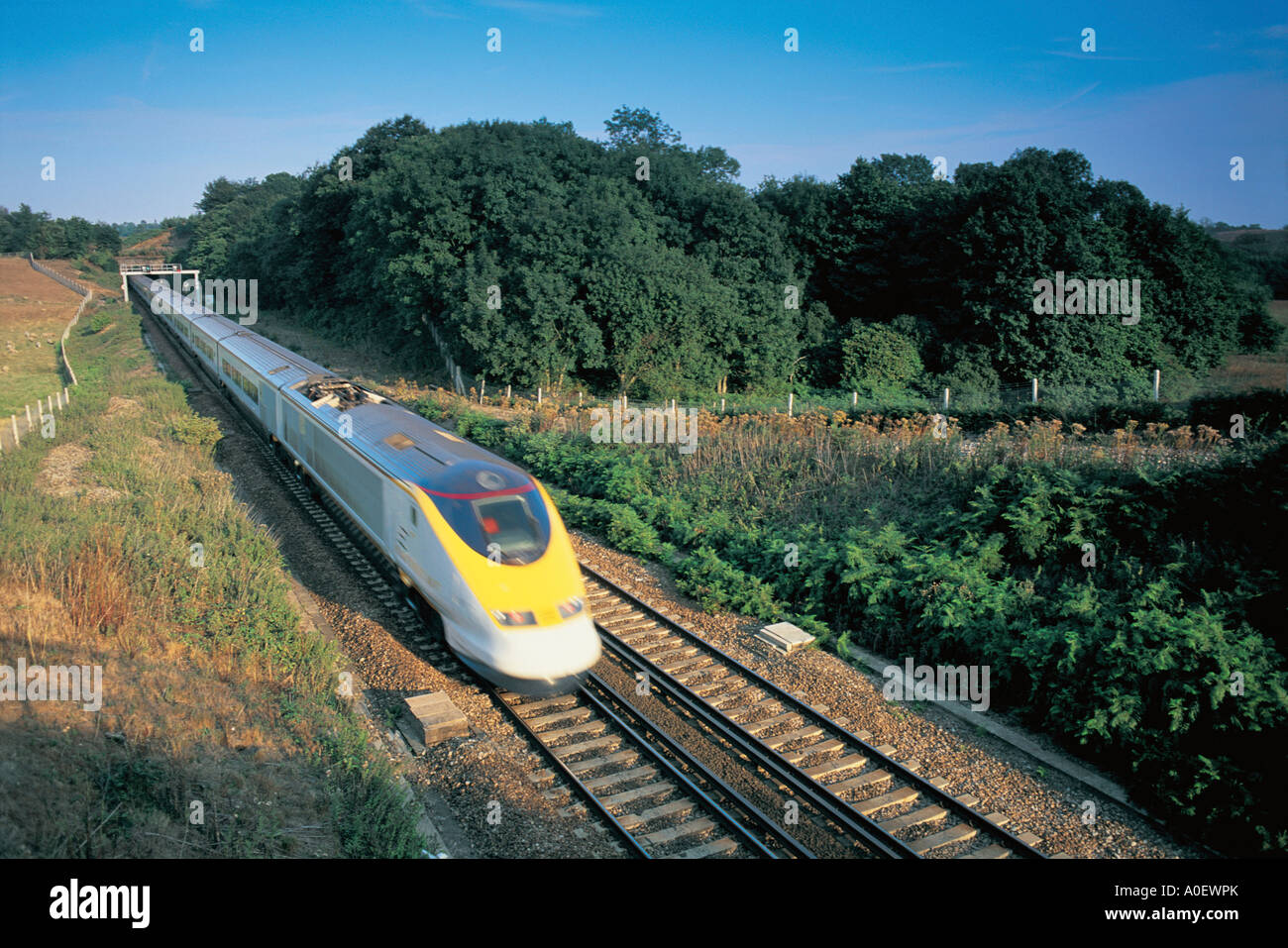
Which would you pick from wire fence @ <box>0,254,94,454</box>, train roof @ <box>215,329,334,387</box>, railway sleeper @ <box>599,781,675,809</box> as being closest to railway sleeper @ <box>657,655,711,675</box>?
railway sleeper @ <box>599,781,675,809</box>

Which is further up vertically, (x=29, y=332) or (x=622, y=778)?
(x=29, y=332)

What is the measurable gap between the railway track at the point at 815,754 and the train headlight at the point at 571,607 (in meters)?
1.45

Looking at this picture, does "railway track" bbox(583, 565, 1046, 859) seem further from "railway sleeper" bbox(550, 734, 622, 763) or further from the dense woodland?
the dense woodland

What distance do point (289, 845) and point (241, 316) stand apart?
177 ft

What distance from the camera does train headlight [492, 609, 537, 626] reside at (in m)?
8.78

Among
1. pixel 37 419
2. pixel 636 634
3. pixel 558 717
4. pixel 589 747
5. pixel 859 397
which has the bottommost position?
pixel 589 747

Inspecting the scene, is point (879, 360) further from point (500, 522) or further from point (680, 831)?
point (680, 831)

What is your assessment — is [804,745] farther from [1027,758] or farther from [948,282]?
[948,282]

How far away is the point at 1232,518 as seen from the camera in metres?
10.7

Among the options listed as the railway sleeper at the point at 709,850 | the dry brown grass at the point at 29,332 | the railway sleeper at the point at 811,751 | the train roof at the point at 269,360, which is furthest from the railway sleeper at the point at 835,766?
the dry brown grass at the point at 29,332

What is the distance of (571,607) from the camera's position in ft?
30.2

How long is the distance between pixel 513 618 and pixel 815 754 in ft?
11.7

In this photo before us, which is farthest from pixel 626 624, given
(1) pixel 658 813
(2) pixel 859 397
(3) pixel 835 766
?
(2) pixel 859 397

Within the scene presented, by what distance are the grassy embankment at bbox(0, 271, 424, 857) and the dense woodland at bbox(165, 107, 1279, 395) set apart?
16456mm
